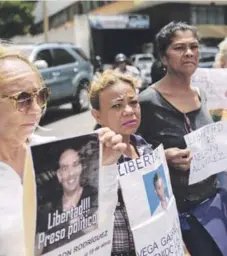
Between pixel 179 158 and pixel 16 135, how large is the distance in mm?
1092

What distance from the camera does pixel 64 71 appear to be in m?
13.7

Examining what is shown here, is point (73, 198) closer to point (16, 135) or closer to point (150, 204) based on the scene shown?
point (16, 135)

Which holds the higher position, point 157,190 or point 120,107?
point 120,107

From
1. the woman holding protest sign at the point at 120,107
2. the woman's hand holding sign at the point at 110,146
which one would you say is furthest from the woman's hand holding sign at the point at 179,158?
the woman's hand holding sign at the point at 110,146

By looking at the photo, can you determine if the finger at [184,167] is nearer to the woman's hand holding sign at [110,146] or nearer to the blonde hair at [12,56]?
the woman's hand holding sign at [110,146]

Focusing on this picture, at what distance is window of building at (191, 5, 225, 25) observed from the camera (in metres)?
40.4

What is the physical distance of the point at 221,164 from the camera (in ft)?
9.96

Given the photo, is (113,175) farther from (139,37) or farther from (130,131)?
(139,37)

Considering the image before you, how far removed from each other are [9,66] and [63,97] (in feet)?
39.0

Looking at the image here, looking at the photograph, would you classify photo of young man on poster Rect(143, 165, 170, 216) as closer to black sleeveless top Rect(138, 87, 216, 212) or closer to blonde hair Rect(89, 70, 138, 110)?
blonde hair Rect(89, 70, 138, 110)

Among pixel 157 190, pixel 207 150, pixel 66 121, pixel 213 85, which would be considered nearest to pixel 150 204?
pixel 157 190

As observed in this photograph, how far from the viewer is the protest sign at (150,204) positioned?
2113 mm

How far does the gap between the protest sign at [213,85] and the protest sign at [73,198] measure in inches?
70.8

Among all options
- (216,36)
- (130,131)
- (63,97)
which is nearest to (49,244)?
(130,131)
